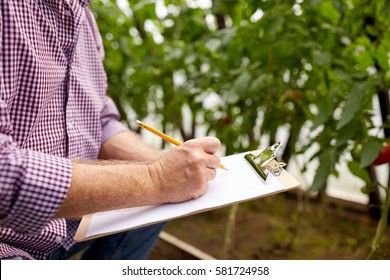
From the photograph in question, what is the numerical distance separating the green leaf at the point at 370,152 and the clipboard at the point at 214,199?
218 mm

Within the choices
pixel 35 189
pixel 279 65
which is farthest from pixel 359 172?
pixel 35 189

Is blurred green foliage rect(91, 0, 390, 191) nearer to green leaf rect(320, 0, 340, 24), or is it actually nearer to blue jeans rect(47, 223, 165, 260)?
green leaf rect(320, 0, 340, 24)

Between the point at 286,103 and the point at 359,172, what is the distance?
366mm

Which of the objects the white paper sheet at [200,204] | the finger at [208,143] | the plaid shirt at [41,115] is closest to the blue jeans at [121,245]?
the plaid shirt at [41,115]

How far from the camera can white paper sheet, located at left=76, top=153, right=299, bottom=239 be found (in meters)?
0.63

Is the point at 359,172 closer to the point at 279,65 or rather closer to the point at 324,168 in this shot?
the point at 324,168

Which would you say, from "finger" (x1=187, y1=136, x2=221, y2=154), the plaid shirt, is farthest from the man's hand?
the plaid shirt

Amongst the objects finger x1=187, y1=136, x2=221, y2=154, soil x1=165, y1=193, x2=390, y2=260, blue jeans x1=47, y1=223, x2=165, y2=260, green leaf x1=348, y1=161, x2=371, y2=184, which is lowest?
soil x1=165, y1=193, x2=390, y2=260

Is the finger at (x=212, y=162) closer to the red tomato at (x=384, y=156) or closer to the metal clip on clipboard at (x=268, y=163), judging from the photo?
the metal clip on clipboard at (x=268, y=163)

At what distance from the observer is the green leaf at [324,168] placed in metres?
0.87

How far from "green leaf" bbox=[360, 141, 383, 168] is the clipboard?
0.72 ft

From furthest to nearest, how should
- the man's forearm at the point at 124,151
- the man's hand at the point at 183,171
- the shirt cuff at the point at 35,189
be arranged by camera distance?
the man's forearm at the point at 124,151
the man's hand at the point at 183,171
the shirt cuff at the point at 35,189

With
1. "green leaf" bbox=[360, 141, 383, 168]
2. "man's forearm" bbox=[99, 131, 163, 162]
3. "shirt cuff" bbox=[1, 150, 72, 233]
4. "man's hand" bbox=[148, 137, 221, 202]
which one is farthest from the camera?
"man's forearm" bbox=[99, 131, 163, 162]
